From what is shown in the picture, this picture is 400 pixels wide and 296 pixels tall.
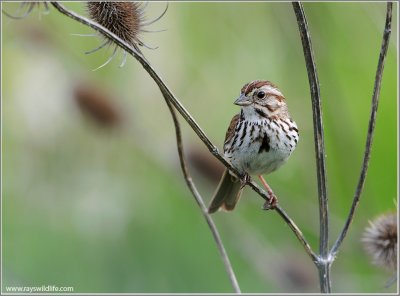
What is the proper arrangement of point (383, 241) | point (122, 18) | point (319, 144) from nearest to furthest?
point (319, 144), point (122, 18), point (383, 241)

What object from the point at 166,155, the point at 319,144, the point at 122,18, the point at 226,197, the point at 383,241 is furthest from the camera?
the point at 166,155

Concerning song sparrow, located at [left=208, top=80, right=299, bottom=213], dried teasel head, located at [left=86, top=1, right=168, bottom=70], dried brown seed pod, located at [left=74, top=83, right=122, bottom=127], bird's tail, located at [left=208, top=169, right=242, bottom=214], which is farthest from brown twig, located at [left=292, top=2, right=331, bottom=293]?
dried brown seed pod, located at [left=74, top=83, right=122, bottom=127]

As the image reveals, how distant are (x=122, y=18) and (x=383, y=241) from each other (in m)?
1.93

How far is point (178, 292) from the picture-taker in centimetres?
489

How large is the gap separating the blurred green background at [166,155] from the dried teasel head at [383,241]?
0.94m

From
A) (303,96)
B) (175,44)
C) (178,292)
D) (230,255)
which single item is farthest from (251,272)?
(175,44)

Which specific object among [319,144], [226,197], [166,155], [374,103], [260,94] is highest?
[374,103]

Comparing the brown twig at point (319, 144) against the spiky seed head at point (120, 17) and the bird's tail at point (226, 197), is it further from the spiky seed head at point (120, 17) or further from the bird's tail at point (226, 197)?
the bird's tail at point (226, 197)

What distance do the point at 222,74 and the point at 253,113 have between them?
2662 millimetres

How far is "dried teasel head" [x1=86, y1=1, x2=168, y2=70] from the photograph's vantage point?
2.70 meters

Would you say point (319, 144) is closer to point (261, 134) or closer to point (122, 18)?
point (122, 18)

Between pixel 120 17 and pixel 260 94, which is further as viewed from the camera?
pixel 260 94

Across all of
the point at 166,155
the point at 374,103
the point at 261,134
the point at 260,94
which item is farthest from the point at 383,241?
the point at 166,155

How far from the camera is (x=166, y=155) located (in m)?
5.97
